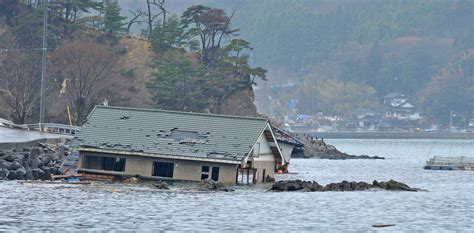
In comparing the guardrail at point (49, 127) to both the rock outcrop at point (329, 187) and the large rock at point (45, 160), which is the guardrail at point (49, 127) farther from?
the rock outcrop at point (329, 187)

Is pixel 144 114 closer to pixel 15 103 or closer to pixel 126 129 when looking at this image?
pixel 126 129

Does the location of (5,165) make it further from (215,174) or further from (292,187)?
(292,187)

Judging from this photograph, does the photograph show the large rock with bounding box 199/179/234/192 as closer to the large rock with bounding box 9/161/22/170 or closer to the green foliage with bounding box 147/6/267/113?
the large rock with bounding box 9/161/22/170

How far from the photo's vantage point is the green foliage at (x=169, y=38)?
144 metres

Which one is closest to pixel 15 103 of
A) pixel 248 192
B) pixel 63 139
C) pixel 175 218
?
pixel 63 139

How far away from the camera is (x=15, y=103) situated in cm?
11544

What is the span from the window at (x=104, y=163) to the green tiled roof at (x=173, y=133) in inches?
41.7

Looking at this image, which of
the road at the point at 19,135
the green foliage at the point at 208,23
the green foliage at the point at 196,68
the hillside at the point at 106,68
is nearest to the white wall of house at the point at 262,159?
the road at the point at 19,135

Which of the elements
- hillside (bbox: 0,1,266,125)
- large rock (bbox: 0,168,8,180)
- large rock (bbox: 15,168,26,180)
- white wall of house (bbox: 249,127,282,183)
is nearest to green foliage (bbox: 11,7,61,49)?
hillside (bbox: 0,1,266,125)

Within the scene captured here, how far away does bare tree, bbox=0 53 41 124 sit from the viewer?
4508 inches

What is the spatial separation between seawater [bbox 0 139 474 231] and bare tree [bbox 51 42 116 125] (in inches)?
2119

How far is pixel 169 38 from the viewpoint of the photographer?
474 ft

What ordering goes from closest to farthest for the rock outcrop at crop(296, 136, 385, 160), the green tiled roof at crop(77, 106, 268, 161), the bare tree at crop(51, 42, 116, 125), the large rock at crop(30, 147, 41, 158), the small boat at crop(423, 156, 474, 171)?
the green tiled roof at crop(77, 106, 268, 161) < the large rock at crop(30, 147, 41, 158) < the small boat at crop(423, 156, 474, 171) < the bare tree at crop(51, 42, 116, 125) < the rock outcrop at crop(296, 136, 385, 160)

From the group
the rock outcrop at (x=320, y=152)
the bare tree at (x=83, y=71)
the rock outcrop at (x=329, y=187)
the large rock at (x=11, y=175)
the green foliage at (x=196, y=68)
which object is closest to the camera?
the rock outcrop at (x=329, y=187)
